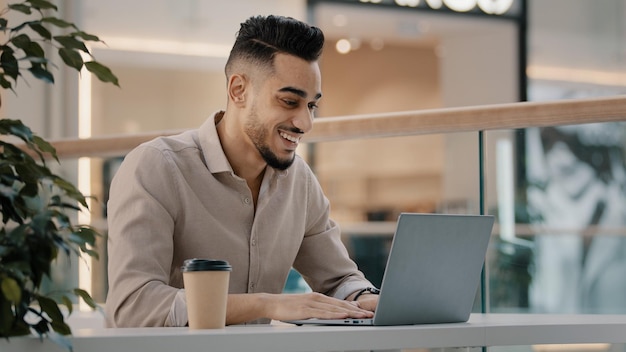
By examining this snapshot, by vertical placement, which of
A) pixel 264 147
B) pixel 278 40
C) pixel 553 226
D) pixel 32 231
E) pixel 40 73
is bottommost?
pixel 553 226

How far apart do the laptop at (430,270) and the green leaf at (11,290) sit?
1.90 feet

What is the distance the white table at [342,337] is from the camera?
1.47 metres

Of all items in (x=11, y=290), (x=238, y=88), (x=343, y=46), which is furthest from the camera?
(x=343, y=46)

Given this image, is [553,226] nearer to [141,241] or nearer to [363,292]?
[363,292]

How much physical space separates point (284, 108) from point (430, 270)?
589mm

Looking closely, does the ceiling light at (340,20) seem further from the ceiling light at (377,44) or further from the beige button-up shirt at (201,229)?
the beige button-up shirt at (201,229)

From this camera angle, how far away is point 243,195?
2.28 m

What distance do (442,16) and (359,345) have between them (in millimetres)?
6813

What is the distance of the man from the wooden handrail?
391 millimetres

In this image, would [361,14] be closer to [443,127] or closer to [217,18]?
[217,18]

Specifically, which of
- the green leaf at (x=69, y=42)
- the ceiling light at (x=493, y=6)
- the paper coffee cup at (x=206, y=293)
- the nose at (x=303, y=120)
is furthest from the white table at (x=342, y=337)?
the ceiling light at (x=493, y=6)

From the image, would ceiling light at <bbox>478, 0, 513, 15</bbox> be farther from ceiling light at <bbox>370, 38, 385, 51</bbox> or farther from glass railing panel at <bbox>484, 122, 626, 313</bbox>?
glass railing panel at <bbox>484, 122, 626, 313</bbox>

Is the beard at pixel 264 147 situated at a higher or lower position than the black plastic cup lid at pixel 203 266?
higher

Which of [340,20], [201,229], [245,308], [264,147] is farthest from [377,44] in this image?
[245,308]
